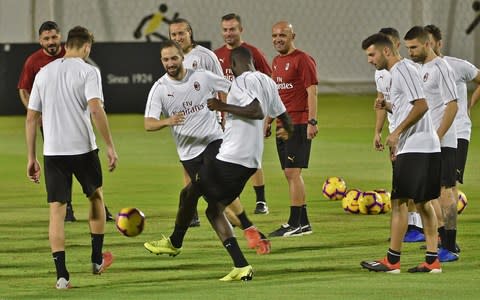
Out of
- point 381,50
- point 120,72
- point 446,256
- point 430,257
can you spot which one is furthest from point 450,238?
point 120,72

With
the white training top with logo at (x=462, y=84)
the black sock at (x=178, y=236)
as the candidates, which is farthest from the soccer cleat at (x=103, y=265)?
the white training top with logo at (x=462, y=84)

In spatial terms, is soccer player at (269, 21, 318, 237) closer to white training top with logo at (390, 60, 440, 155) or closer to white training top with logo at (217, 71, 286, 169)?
white training top with logo at (390, 60, 440, 155)

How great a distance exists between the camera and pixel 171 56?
11.0m

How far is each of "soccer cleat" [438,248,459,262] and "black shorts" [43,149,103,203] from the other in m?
3.12

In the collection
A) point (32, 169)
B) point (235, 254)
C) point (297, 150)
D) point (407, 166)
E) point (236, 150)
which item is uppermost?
point (236, 150)

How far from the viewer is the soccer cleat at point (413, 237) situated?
40.3ft

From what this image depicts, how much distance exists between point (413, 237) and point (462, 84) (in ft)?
5.11

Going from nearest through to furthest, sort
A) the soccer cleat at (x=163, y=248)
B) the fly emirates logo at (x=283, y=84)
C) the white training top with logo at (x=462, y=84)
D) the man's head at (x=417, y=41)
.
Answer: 1. the man's head at (x=417, y=41)
2. the soccer cleat at (x=163, y=248)
3. the white training top with logo at (x=462, y=84)
4. the fly emirates logo at (x=283, y=84)

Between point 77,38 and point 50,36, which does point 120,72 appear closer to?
point 50,36

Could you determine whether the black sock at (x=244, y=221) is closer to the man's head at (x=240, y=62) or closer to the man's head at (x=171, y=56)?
the man's head at (x=171, y=56)

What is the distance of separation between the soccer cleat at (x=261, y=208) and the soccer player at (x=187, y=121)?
112 inches

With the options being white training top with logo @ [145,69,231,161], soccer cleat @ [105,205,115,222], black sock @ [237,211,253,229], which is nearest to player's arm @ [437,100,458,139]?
black sock @ [237,211,253,229]

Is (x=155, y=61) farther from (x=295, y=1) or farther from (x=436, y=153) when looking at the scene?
(x=436, y=153)

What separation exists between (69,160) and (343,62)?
25912 millimetres
